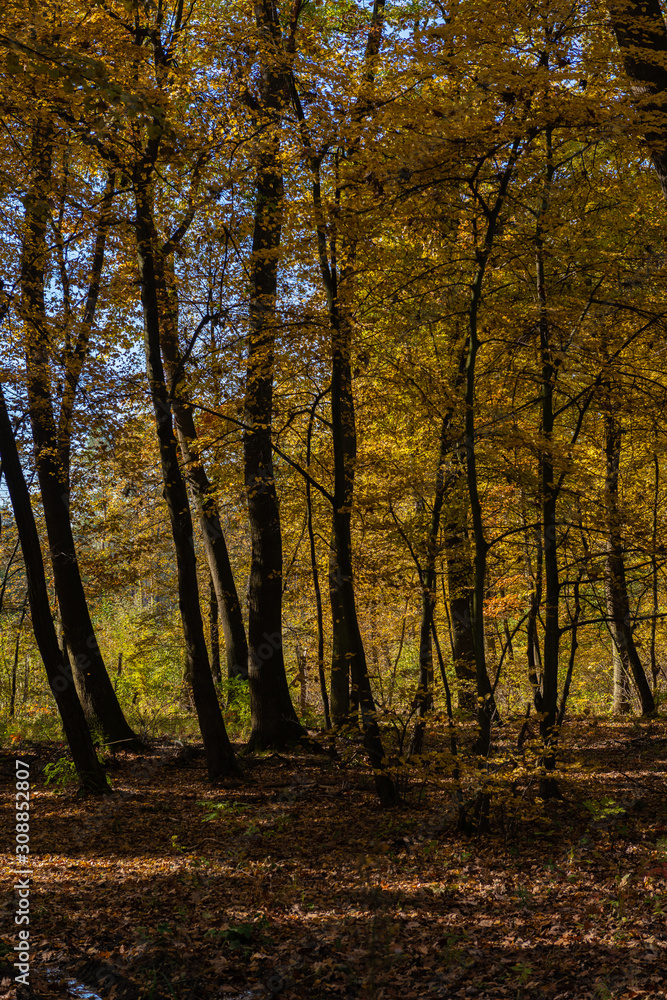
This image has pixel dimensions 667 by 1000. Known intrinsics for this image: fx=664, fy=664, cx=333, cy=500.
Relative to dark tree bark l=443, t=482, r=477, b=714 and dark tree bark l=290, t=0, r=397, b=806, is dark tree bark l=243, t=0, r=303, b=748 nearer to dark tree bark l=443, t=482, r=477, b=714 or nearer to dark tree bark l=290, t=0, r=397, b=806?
dark tree bark l=290, t=0, r=397, b=806

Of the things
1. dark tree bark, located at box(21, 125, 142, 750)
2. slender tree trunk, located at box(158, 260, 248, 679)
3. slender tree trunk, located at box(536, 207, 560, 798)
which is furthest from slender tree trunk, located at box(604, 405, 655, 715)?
dark tree bark, located at box(21, 125, 142, 750)

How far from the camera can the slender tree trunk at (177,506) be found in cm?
752

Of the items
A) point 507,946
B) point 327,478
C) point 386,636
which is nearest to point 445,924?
point 507,946

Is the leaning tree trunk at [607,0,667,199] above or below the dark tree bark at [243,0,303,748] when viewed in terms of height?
above

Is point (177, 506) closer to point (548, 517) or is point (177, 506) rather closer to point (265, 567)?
point (265, 567)

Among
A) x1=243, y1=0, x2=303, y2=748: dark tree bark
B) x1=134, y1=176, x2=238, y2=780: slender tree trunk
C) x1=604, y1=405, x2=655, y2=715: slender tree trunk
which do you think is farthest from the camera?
x1=243, y1=0, x2=303, y2=748: dark tree bark

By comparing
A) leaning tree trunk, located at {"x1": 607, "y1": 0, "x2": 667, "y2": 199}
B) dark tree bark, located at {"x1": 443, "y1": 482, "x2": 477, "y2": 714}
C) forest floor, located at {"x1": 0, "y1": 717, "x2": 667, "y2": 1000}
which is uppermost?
leaning tree trunk, located at {"x1": 607, "y1": 0, "x2": 667, "y2": 199}

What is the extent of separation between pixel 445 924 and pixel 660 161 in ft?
19.2

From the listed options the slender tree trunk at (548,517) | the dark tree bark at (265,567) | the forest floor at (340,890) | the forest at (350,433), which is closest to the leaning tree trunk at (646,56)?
the forest at (350,433)

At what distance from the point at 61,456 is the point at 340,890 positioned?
6786mm

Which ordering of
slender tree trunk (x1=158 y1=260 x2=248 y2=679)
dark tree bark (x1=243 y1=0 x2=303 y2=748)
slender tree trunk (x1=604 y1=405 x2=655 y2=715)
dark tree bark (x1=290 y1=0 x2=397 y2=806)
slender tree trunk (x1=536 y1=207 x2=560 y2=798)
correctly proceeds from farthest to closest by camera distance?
slender tree trunk (x1=158 y1=260 x2=248 y2=679) < dark tree bark (x1=243 y1=0 x2=303 y2=748) < slender tree trunk (x1=604 y1=405 x2=655 y2=715) < slender tree trunk (x1=536 y1=207 x2=560 y2=798) < dark tree bark (x1=290 y1=0 x2=397 y2=806)

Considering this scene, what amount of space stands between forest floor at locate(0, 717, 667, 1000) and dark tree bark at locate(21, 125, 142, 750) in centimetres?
151

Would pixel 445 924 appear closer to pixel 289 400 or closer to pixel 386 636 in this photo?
pixel 289 400

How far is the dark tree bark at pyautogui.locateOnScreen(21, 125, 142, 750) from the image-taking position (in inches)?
328
